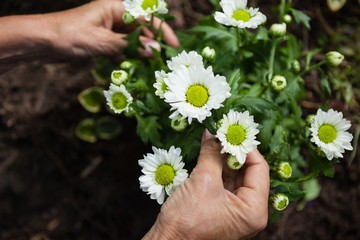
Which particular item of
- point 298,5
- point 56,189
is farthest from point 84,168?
point 298,5

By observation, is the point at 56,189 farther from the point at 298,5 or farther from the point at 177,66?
the point at 298,5

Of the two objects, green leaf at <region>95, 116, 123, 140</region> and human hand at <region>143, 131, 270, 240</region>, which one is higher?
human hand at <region>143, 131, 270, 240</region>

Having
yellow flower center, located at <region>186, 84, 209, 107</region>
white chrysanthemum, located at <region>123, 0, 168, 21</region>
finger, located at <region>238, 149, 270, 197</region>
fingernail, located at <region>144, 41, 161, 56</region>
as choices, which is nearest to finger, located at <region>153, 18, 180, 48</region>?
fingernail, located at <region>144, 41, 161, 56</region>

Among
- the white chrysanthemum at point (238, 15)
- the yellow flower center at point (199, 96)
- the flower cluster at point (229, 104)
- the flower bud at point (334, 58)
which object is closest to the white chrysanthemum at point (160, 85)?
the flower cluster at point (229, 104)

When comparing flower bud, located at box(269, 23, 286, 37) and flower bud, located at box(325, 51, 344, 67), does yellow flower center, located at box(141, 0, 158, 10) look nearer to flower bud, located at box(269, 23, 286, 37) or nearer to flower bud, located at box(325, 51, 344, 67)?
flower bud, located at box(269, 23, 286, 37)

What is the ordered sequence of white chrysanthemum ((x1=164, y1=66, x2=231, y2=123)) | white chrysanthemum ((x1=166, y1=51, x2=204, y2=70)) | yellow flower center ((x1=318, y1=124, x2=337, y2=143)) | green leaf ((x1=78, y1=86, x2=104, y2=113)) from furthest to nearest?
1. green leaf ((x1=78, y1=86, x2=104, y2=113))
2. yellow flower center ((x1=318, y1=124, x2=337, y2=143))
3. white chrysanthemum ((x1=166, y1=51, x2=204, y2=70))
4. white chrysanthemum ((x1=164, y1=66, x2=231, y2=123))

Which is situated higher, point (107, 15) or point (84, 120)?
point (107, 15)

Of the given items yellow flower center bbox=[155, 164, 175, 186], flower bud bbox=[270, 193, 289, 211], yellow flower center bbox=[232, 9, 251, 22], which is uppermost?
yellow flower center bbox=[232, 9, 251, 22]
